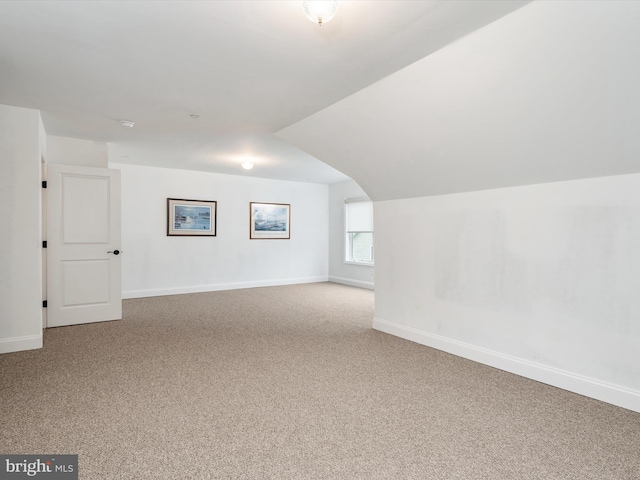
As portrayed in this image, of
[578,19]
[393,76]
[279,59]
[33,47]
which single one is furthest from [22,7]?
[578,19]

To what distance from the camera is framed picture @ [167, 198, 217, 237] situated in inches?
281

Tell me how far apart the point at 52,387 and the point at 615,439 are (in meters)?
3.82


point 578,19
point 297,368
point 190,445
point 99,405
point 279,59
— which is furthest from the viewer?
point 297,368

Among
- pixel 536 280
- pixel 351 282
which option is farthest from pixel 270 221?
pixel 536 280

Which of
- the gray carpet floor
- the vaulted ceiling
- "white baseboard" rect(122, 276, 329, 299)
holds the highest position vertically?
the vaulted ceiling

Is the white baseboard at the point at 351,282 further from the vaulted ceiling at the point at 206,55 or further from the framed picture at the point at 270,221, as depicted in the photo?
the vaulted ceiling at the point at 206,55

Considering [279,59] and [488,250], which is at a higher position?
[279,59]

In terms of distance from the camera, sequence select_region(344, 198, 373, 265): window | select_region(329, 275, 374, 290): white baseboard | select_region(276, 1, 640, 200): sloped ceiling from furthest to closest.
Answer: select_region(344, 198, 373, 265): window < select_region(329, 275, 374, 290): white baseboard < select_region(276, 1, 640, 200): sloped ceiling

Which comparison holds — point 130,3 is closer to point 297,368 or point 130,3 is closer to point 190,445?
point 190,445

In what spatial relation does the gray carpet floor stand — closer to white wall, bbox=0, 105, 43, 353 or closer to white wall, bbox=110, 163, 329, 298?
white wall, bbox=0, 105, 43, 353

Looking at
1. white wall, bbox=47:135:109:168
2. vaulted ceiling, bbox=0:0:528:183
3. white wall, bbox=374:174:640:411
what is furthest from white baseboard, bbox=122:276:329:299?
white wall, bbox=374:174:640:411

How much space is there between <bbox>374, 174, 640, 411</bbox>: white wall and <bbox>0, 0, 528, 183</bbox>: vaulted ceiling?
4.97 ft

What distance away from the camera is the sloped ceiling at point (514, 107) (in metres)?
2.00

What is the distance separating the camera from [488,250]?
346 cm
